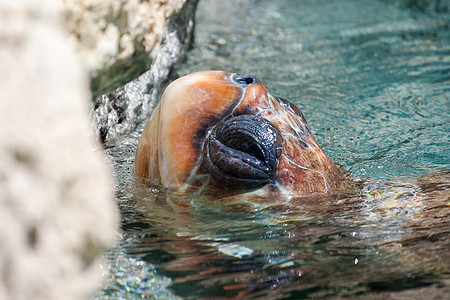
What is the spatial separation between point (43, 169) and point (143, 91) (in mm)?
2917

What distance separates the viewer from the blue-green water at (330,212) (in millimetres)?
1776

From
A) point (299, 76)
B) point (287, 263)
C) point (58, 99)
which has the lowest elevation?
point (299, 76)

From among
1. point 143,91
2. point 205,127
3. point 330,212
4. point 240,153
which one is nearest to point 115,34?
point 205,127

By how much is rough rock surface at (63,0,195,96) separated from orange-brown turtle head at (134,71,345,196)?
0.99 feet

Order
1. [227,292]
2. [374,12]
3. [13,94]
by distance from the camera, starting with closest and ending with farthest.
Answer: [13,94] < [227,292] < [374,12]

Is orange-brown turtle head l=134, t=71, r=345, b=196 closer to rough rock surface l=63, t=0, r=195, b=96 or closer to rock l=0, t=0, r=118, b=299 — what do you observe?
rough rock surface l=63, t=0, r=195, b=96

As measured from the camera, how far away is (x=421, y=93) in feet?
16.1

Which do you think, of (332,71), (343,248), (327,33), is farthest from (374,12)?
(343,248)

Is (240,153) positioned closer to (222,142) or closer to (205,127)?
(222,142)

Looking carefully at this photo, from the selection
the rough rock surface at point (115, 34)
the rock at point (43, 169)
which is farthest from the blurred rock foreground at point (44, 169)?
the rough rock surface at point (115, 34)

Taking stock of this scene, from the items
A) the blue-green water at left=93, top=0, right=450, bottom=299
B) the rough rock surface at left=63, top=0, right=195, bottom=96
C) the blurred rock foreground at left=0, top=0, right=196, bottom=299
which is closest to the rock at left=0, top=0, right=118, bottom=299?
the blurred rock foreground at left=0, top=0, right=196, bottom=299

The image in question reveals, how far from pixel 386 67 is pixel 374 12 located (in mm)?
2328

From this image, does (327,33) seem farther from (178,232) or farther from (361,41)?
(178,232)

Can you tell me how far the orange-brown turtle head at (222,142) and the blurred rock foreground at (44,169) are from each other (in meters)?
0.94
